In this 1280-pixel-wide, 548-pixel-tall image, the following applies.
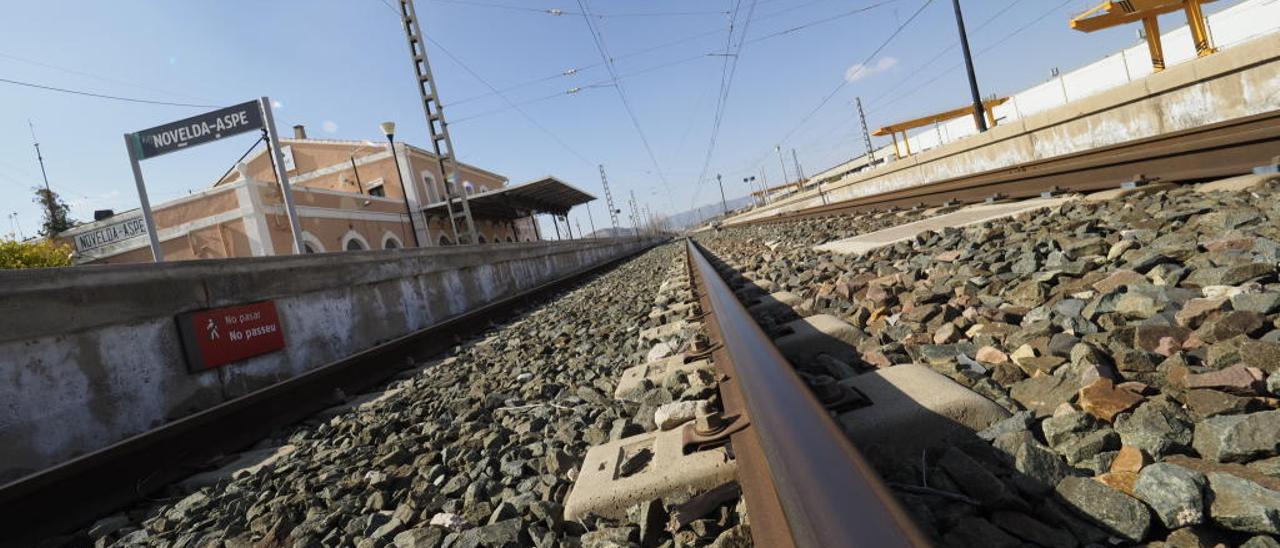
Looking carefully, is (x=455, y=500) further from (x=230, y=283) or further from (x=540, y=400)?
(x=230, y=283)

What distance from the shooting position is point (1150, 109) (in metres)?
7.45

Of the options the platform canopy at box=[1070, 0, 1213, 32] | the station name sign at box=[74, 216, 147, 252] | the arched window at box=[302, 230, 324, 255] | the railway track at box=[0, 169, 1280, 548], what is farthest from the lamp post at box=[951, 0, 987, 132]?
the station name sign at box=[74, 216, 147, 252]

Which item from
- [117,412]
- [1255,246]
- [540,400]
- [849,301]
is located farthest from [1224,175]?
[117,412]

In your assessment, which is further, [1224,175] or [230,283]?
[230,283]

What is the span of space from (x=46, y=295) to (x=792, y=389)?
16.6 ft

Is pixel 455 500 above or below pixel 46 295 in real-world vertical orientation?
below

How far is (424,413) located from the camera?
350cm

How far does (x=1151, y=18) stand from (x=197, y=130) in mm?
22869

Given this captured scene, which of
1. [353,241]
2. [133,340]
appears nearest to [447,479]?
[133,340]

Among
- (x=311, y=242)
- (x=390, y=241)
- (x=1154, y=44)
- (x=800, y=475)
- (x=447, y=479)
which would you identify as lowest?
(x=447, y=479)

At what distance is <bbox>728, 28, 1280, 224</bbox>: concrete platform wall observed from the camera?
595 centimetres

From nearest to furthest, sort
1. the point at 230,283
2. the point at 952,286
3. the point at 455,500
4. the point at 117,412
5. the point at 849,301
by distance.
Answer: the point at 455,500
the point at 952,286
the point at 849,301
the point at 117,412
the point at 230,283

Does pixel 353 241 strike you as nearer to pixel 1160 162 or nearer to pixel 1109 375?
pixel 1160 162

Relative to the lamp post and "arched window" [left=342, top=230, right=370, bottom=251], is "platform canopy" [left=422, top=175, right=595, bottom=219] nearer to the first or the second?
"arched window" [left=342, top=230, right=370, bottom=251]
